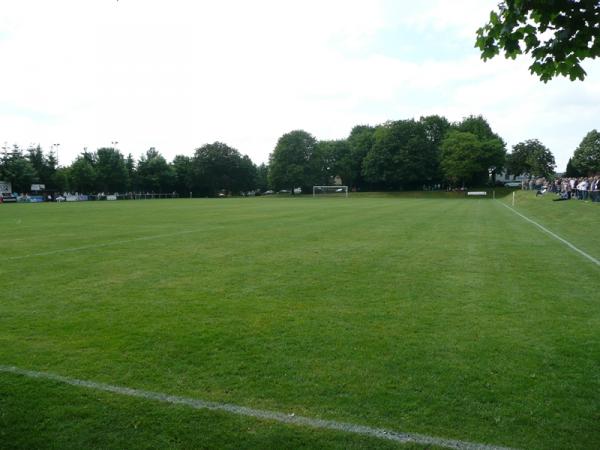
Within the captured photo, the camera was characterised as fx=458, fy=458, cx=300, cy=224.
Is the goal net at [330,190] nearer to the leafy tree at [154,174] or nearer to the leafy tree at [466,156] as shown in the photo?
the leafy tree at [466,156]

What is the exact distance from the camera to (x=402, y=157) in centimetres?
9162

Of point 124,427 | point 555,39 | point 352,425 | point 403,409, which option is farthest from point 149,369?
point 555,39

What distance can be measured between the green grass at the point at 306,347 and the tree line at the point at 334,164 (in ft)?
274

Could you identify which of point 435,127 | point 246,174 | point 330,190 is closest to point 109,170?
point 246,174

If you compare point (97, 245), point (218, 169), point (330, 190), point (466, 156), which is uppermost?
point (466, 156)

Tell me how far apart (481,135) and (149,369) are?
109m

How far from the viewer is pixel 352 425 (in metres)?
3.85

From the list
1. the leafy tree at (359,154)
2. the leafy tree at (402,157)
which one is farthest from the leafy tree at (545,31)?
the leafy tree at (359,154)

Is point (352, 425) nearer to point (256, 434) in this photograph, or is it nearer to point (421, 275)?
point (256, 434)

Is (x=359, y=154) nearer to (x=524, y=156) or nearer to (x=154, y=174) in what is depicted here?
(x=524, y=156)

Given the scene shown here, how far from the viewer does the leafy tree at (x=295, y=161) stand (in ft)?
334

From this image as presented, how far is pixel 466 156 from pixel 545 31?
87313 mm

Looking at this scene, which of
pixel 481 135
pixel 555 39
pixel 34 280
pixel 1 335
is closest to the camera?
pixel 555 39

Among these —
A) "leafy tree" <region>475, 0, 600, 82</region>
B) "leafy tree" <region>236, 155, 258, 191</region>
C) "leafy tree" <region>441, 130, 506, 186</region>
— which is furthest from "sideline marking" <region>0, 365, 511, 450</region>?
"leafy tree" <region>236, 155, 258, 191</region>
